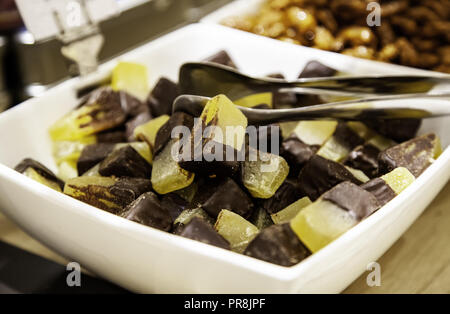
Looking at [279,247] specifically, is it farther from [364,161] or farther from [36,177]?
[36,177]

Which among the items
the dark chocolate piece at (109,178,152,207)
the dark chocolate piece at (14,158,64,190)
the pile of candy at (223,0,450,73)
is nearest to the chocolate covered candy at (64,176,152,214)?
the dark chocolate piece at (109,178,152,207)

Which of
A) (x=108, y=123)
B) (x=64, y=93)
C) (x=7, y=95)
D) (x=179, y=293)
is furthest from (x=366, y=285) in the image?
(x=7, y=95)

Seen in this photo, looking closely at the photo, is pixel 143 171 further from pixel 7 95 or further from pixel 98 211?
pixel 7 95

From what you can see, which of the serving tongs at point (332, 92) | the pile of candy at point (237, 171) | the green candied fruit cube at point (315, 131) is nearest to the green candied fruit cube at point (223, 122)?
the pile of candy at point (237, 171)

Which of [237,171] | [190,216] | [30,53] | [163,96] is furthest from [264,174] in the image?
[30,53]

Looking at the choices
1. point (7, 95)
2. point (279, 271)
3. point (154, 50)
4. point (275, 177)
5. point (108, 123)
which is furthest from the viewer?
point (7, 95)
